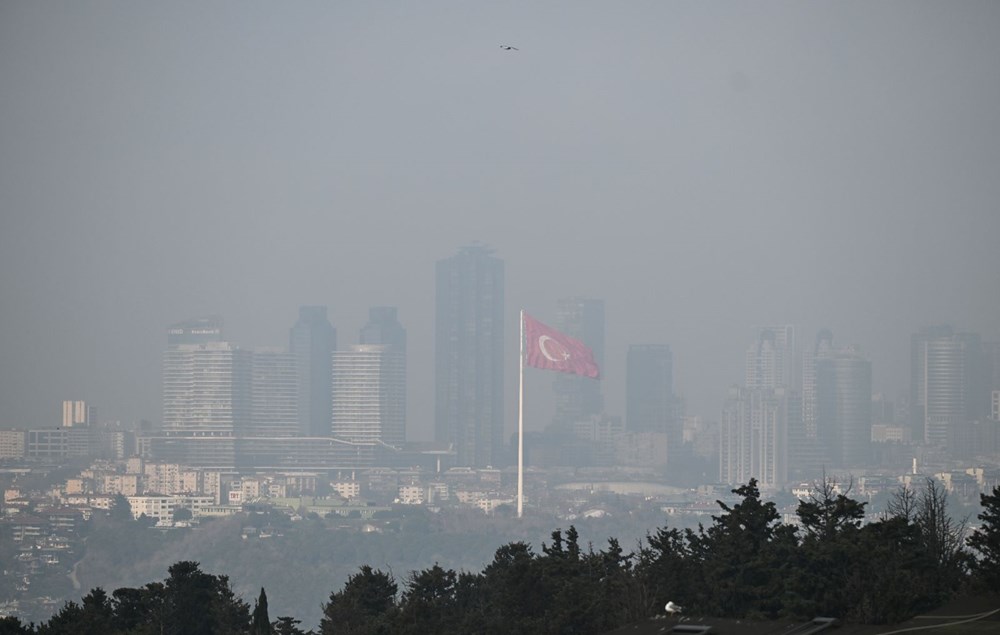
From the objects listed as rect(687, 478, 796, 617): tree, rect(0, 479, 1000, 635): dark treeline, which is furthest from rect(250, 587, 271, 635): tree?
rect(687, 478, 796, 617): tree

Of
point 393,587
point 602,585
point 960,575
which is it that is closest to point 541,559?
point 602,585

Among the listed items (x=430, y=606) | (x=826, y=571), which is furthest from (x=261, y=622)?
(x=826, y=571)

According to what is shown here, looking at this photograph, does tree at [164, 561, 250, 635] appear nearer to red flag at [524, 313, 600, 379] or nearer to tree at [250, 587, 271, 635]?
tree at [250, 587, 271, 635]

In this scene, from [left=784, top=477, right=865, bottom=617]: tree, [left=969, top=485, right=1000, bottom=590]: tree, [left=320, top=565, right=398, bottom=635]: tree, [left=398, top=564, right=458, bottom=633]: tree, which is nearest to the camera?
[left=784, top=477, right=865, bottom=617]: tree

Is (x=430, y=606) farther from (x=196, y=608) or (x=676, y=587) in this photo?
(x=196, y=608)

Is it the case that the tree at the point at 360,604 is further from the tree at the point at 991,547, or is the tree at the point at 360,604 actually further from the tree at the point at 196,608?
the tree at the point at 991,547

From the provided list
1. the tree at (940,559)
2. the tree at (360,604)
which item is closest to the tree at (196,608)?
the tree at (360,604)
